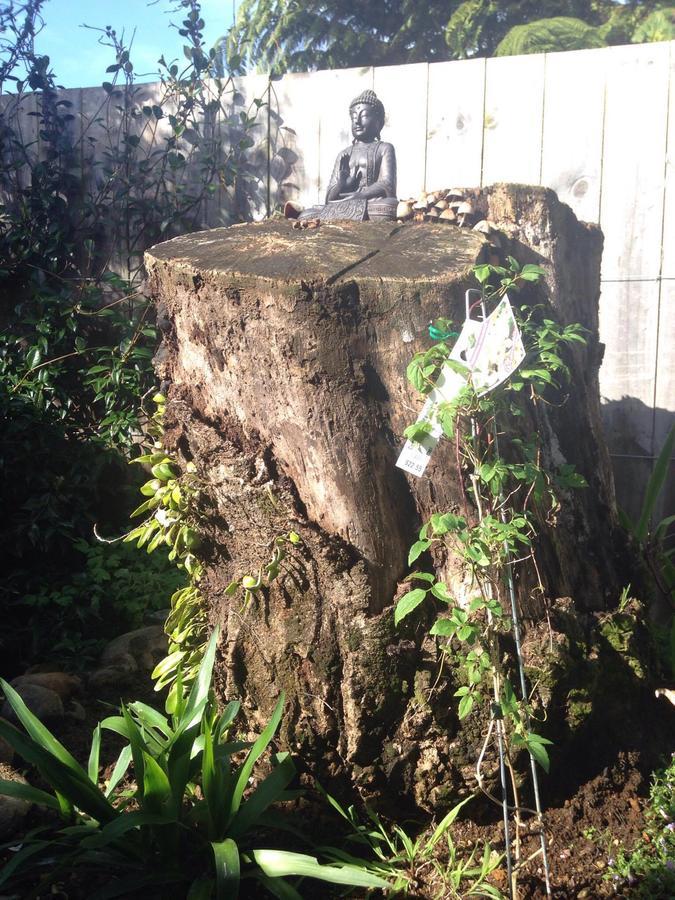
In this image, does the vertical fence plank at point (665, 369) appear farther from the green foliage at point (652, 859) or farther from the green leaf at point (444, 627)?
the green leaf at point (444, 627)

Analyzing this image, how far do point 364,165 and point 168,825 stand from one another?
2.89m

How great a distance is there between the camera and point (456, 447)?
2.01 meters

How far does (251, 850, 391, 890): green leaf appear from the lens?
5.61 ft

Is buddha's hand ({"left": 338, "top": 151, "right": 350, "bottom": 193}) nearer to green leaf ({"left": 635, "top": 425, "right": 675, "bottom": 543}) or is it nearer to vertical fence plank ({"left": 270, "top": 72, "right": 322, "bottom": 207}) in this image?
vertical fence plank ({"left": 270, "top": 72, "right": 322, "bottom": 207})

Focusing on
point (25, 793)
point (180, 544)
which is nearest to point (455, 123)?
point (180, 544)

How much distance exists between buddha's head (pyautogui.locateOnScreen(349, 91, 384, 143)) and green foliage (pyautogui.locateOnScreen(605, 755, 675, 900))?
2917mm

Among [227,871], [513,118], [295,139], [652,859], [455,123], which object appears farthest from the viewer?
[295,139]

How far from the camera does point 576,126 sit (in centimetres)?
371

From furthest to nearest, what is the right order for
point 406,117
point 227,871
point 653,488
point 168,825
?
point 406,117, point 653,488, point 168,825, point 227,871

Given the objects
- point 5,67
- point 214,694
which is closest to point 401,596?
point 214,694

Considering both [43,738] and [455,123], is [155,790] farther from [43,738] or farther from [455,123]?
[455,123]

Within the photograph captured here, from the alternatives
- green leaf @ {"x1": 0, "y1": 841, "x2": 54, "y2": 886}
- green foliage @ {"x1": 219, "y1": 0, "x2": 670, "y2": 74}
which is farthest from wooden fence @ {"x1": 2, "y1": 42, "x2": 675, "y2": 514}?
green foliage @ {"x1": 219, "y1": 0, "x2": 670, "y2": 74}

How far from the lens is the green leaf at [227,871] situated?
1.66 meters

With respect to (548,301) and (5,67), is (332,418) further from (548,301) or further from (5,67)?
(5,67)
